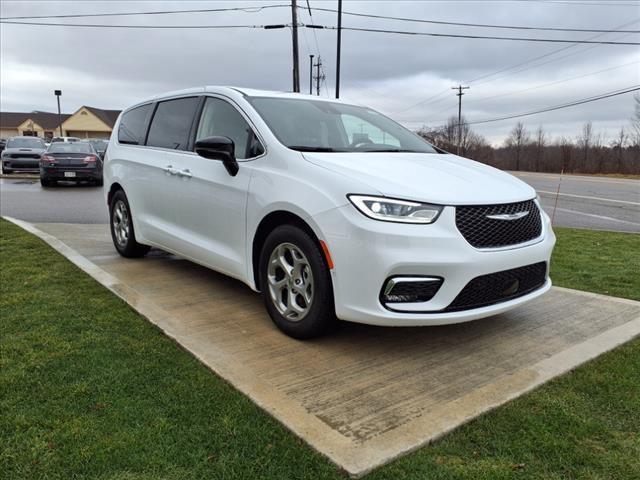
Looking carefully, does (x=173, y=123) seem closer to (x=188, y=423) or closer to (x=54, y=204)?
(x=188, y=423)

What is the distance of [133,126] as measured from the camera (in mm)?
5949

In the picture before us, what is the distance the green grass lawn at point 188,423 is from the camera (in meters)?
2.31

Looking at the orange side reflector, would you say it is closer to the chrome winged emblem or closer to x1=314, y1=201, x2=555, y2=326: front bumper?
x1=314, y1=201, x2=555, y2=326: front bumper

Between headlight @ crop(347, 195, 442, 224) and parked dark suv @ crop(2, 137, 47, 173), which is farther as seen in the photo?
parked dark suv @ crop(2, 137, 47, 173)

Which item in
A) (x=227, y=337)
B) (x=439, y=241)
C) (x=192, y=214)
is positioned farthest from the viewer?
(x=192, y=214)

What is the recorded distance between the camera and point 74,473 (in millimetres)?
2244

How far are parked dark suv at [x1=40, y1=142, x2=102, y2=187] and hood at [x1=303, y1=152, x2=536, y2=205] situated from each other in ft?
49.5

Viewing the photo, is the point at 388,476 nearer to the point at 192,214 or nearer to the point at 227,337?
the point at 227,337

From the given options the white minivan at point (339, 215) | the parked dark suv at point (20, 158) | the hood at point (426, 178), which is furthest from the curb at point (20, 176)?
the hood at point (426, 178)

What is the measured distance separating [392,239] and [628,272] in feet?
12.9

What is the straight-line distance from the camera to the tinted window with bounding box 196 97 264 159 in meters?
4.06

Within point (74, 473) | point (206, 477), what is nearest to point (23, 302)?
point (74, 473)

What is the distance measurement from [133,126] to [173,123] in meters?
1.06

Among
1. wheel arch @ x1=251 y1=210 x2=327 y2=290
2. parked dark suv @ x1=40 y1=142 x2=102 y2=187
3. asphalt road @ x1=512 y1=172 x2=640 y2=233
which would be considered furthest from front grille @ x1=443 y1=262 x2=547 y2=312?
parked dark suv @ x1=40 y1=142 x2=102 y2=187
